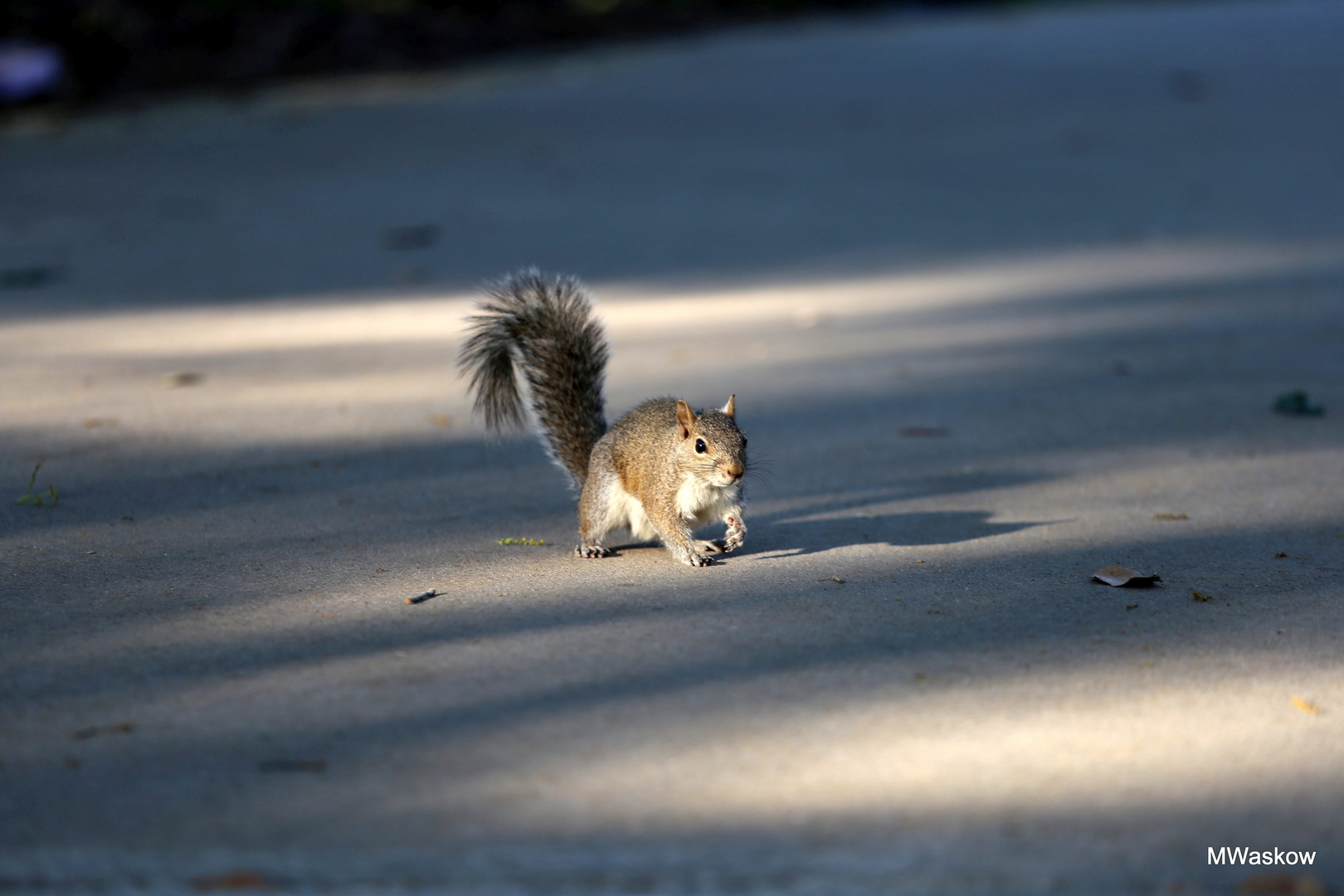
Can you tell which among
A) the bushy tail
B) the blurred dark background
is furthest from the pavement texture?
the blurred dark background

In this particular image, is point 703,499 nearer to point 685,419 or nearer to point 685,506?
point 685,506

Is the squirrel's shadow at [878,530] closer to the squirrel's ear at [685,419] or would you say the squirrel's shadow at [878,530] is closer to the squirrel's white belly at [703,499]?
the squirrel's white belly at [703,499]

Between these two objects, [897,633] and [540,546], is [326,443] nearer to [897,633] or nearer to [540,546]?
[540,546]

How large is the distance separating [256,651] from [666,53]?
1261cm

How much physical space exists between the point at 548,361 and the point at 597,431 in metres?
0.22

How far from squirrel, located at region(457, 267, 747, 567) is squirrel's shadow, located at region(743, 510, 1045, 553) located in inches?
6.9

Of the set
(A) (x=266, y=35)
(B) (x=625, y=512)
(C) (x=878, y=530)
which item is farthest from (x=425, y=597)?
(A) (x=266, y=35)

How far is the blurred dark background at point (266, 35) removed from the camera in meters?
12.4

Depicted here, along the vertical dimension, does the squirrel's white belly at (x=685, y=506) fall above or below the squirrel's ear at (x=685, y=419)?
below

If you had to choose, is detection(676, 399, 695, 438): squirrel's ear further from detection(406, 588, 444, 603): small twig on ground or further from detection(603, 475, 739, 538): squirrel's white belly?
detection(406, 588, 444, 603): small twig on ground

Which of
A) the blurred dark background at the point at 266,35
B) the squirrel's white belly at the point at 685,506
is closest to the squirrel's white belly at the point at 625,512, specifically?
the squirrel's white belly at the point at 685,506

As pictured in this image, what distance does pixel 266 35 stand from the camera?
1362cm

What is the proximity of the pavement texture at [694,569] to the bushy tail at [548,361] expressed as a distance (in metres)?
0.26

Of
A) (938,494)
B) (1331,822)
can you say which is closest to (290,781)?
(1331,822)
